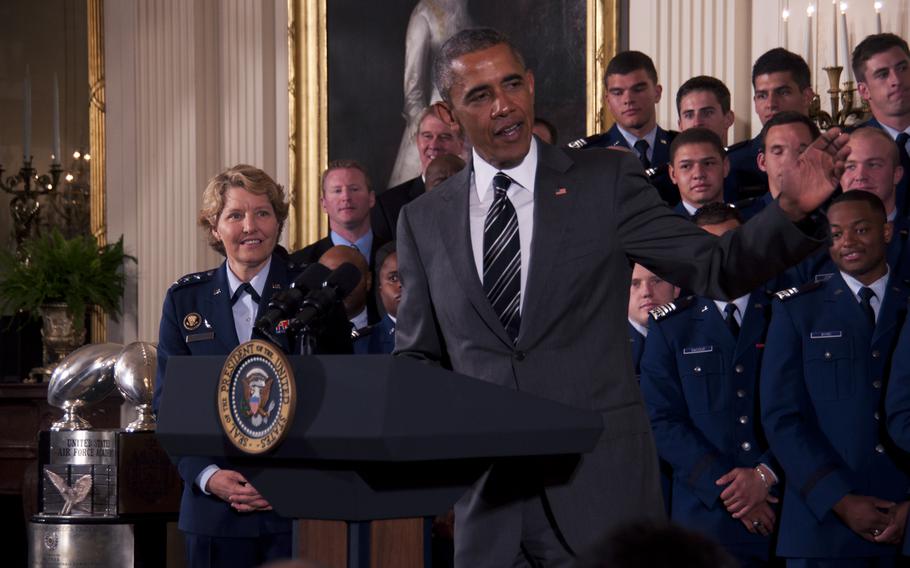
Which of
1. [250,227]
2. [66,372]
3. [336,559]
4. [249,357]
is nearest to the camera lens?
[249,357]

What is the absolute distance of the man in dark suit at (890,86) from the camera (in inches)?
179

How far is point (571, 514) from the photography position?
2332mm

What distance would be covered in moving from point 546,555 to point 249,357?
695 millimetres

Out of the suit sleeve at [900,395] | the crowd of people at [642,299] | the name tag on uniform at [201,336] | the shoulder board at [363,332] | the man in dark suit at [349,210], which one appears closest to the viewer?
the crowd of people at [642,299]

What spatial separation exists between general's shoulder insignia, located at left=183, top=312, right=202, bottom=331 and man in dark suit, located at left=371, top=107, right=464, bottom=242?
6.44 ft

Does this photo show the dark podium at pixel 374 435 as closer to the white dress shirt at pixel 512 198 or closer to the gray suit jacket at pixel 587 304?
the gray suit jacket at pixel 587 304

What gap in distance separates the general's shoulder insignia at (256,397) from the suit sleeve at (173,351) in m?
1.90

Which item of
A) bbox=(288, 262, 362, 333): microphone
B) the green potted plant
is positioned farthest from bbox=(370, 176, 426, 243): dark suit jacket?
bbox=(288, 262, 362, 333): microphone

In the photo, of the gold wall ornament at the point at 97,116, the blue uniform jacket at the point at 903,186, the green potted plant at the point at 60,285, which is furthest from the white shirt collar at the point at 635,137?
the gold wall ornament at the point at 97,116

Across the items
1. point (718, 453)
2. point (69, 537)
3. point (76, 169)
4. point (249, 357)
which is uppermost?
point (76, 169)

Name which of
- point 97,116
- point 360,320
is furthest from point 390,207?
point 97,116

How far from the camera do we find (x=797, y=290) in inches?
160

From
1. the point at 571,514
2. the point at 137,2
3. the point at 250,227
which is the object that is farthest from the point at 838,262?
the point at 137,2

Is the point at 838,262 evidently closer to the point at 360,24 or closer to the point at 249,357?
the point at 249,357
